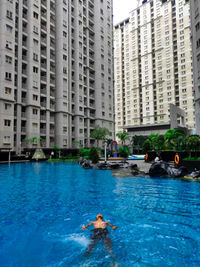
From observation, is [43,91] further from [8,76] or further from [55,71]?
[8,76]

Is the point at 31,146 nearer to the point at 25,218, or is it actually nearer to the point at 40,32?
the point at 40,32

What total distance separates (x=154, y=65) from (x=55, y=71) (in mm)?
49390

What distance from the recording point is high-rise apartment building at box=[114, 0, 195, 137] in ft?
248

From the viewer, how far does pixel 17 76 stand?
139 feet

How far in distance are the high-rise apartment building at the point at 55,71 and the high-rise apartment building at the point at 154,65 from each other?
22326 millimetres

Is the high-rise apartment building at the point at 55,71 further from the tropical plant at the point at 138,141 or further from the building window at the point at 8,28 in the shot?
the tropical plant at the point at 138,141

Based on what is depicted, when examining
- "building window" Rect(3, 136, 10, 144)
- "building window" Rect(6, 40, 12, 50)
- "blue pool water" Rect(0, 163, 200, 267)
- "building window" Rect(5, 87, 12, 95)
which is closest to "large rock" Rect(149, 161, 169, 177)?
"blue pool water" Rect(0, 163, 200, 267)

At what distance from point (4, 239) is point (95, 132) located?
161 ft

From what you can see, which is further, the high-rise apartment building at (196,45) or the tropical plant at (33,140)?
the tropical plant at (33,140)

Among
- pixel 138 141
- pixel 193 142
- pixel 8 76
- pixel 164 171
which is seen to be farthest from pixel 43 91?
pixel 164 171

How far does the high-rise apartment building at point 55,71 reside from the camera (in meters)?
39.8

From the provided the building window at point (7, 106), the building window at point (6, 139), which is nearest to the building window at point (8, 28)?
the building window at point (7, 106)

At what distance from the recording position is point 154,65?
83500 millimetres

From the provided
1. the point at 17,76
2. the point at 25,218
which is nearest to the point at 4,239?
the point at 25,218
